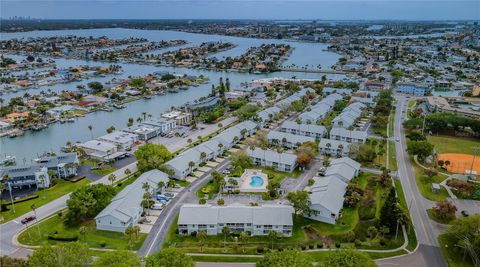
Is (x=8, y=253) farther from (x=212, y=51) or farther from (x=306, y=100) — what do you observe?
(x=212, y=51)

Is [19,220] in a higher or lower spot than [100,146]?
lower

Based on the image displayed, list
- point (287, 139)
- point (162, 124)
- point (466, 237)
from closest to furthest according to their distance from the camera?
point (466, 237)
point (287, 139)
point (162, 124)

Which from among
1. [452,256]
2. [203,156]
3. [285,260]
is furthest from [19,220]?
[452,256]

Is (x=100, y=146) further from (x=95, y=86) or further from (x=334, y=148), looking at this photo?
(x=95, y=86)

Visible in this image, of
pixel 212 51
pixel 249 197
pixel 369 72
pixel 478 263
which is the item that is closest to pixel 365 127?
pixel 249 197

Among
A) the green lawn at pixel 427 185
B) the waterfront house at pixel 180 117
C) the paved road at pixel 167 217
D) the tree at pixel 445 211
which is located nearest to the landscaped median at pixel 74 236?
the paved road at pixel 167 217

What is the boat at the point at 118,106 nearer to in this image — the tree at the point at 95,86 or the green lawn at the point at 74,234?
the tree at the point at 95,86
